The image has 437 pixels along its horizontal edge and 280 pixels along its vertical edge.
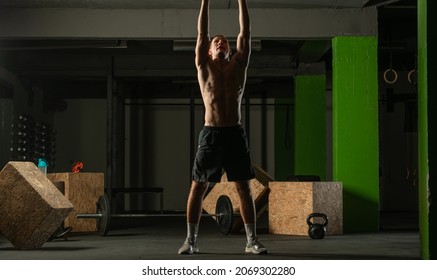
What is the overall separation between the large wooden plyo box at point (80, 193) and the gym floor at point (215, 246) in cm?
20

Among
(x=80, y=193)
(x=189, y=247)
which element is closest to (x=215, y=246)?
(x=189, y=247)

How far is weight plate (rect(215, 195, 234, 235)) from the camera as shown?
6.08 m

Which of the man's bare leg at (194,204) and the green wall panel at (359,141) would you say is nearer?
the man's bare leg at (194,204)

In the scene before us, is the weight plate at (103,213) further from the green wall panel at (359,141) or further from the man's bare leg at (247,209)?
the green wall panel at (359,141)

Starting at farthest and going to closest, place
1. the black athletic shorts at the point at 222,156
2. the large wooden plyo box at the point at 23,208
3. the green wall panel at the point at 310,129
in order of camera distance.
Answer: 1. the green wall panel at the point at 310,129
2. the large wooden plyo box at the point at 23,208
3. the black athletic shorts at the point at 222,156

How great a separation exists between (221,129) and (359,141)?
298 cm

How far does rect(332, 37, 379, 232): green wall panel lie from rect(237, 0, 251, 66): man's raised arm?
284 cm

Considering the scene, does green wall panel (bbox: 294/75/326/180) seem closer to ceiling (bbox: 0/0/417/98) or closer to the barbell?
ceiling (bbox: 0/0/417/98)

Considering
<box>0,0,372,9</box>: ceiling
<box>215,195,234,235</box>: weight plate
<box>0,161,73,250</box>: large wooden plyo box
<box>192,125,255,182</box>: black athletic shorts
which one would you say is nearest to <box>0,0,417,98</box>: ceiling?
<box>0,0,372,9</box>: ceiling

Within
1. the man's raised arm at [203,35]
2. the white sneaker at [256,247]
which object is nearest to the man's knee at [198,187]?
the white sneaker at [256,247]

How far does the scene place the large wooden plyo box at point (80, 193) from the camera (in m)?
6.62

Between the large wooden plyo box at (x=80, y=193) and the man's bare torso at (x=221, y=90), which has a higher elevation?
the man's bare torso at (x=221, y=90)

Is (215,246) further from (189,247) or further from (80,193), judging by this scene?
(80,193)
